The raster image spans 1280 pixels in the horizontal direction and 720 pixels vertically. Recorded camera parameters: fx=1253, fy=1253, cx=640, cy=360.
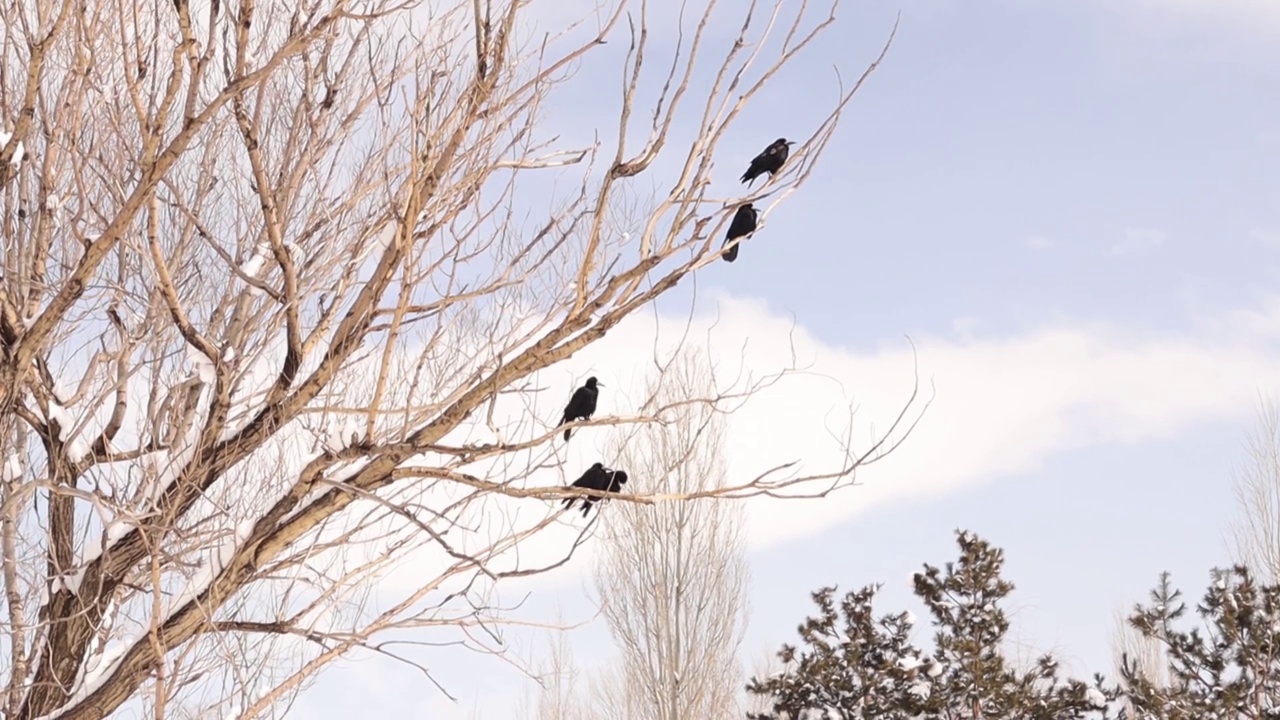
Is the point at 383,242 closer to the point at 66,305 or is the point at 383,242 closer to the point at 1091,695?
the point at 66,305

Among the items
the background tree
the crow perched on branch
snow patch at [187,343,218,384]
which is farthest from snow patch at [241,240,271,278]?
the background tree

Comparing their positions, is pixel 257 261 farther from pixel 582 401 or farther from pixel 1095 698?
pixel 1095 698

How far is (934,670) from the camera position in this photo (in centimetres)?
893

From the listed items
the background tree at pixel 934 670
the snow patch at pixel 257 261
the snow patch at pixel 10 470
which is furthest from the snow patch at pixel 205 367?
the background tree at pixel 934 670

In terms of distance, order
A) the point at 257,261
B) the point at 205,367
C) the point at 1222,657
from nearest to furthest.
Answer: the point at 205,367 < the point at 257,261 < the point at 1222,657

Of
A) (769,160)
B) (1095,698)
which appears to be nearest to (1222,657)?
(1095,698)

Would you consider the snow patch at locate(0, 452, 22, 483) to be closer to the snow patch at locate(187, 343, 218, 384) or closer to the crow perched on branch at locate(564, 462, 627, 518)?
the snow patch at locate(187, 343, 218, 384)

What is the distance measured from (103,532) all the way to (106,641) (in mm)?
506

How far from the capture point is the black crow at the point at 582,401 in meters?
3.69

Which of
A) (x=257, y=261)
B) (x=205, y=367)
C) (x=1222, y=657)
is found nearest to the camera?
(x=205, y=367)

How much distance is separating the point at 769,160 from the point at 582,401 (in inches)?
43.0

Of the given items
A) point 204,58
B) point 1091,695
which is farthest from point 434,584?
point 1091,695

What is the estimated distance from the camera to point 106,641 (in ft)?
12.3

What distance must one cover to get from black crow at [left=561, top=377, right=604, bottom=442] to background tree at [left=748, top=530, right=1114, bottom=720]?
578 cm
